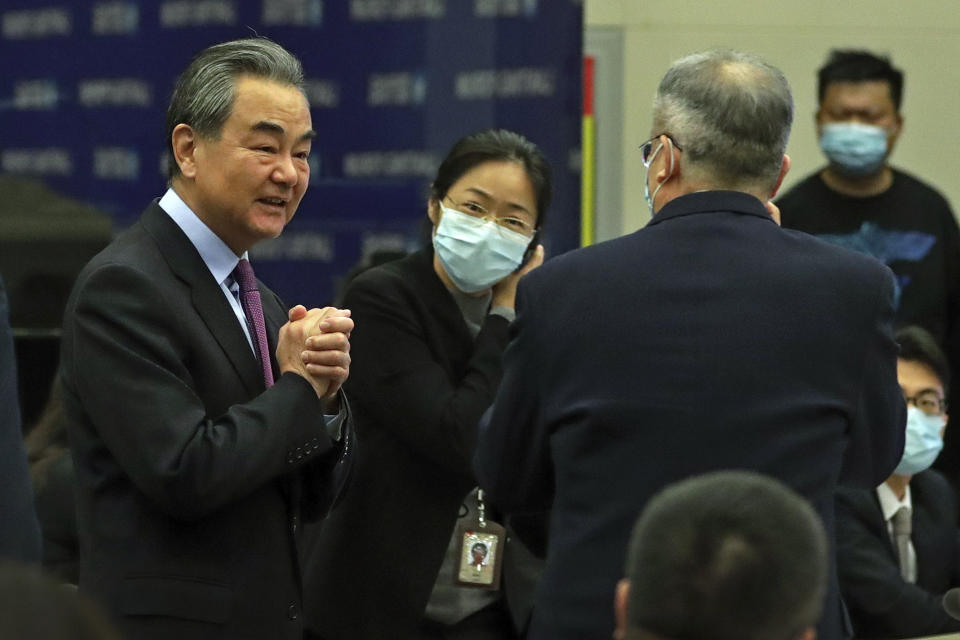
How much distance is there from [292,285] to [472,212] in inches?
32.5

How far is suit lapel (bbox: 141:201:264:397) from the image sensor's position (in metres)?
2.58

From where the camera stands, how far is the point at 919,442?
4.39m

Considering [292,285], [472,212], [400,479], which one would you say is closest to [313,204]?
[292,285]

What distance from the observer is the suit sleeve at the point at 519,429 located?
2.36m

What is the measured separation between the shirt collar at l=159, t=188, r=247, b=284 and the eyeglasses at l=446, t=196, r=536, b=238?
40.6 inches

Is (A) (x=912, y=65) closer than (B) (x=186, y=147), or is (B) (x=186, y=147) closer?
(B) (x=186, y=147)

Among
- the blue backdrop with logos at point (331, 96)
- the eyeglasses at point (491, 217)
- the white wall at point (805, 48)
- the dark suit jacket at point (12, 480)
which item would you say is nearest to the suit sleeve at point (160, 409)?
the dark suit jacket at point (12, 480)

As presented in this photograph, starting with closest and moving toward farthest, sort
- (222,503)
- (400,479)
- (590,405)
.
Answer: (590,405)
(222,503)
(400,479)

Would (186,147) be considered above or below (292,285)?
above

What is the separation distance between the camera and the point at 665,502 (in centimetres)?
171

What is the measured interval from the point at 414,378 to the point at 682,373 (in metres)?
1.24

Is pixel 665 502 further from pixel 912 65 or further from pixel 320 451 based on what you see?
pixel 912 65

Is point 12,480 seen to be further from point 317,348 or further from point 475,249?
point 475,249

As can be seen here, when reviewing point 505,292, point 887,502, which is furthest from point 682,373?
point 887,502
